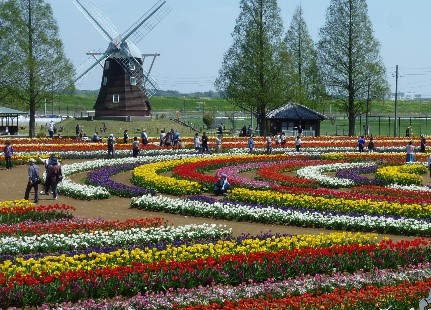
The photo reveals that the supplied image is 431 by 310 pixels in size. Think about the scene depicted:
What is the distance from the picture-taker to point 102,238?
14742 mm

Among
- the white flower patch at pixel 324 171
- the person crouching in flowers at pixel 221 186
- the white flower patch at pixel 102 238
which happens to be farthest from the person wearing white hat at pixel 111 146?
the white flower patch at pixel 102 238

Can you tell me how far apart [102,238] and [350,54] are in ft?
166

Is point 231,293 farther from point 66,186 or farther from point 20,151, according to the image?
point 20,151

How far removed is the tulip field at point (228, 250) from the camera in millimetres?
10312

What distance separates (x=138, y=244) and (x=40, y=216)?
4718 millimetres

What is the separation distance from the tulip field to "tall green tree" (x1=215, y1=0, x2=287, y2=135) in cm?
3370

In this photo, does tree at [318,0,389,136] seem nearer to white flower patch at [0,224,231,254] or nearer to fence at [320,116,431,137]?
fence at [320,116,431,137]

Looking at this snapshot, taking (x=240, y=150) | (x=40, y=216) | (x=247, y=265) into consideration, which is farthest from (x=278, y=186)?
(x=240, y=150)

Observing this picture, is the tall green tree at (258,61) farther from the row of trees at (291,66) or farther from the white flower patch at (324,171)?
the white flower patch at (324,171)

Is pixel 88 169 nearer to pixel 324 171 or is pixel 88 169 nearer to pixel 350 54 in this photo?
pixel 324 171

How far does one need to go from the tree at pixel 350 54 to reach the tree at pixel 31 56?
72.5 feet

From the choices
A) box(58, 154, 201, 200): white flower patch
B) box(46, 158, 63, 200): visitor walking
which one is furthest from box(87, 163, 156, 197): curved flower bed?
box(46, 158, 63, 200): visitor walking

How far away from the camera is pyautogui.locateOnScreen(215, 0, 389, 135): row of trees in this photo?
5984 cm

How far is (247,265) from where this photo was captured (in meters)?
11.7
